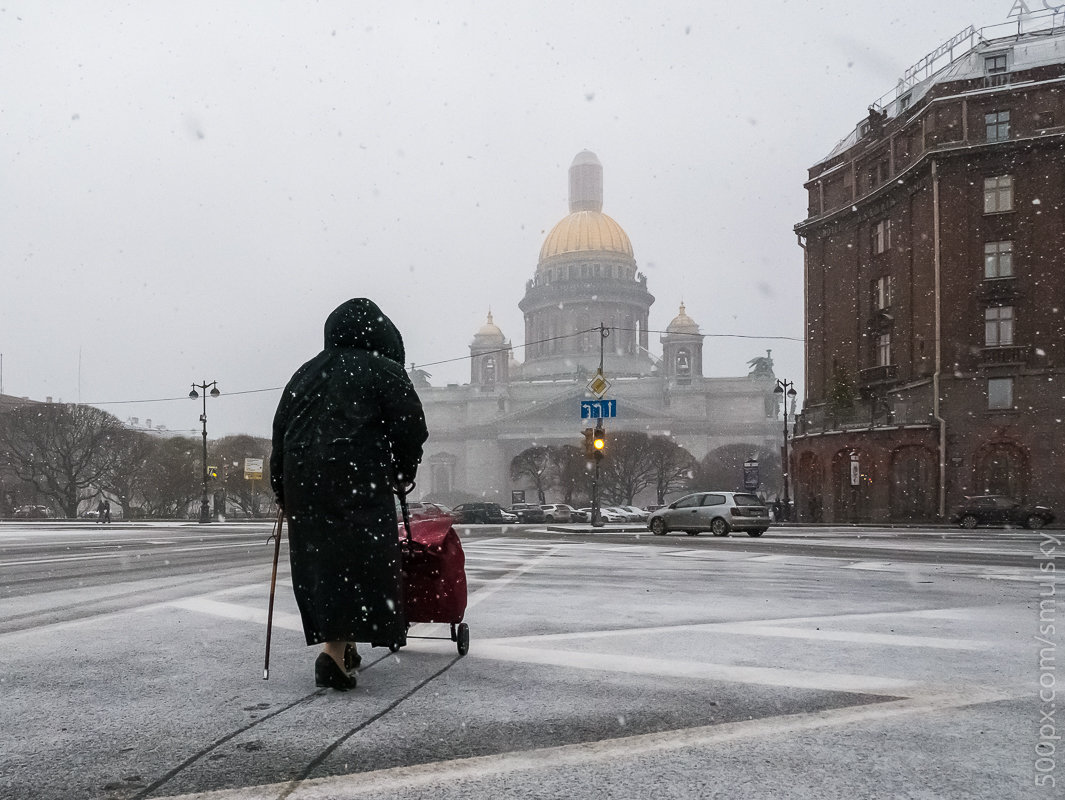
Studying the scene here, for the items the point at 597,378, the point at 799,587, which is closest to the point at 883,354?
the point at 597,378

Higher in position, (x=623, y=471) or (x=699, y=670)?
(x=699, y=670)

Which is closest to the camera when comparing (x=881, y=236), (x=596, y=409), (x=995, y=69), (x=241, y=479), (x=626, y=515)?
(x=596, y=409)

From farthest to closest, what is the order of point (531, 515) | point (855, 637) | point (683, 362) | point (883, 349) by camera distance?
point (683, 362), point (531, 515), point (883, 349), point (855, 637)

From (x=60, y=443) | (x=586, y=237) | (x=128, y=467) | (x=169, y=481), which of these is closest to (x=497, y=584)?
(x=60, y=443)

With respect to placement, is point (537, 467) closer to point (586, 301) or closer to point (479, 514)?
point (479, 514)

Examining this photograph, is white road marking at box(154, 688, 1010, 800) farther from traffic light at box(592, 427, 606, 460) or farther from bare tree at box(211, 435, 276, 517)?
bare tree at box(211, 435, 276, 517)

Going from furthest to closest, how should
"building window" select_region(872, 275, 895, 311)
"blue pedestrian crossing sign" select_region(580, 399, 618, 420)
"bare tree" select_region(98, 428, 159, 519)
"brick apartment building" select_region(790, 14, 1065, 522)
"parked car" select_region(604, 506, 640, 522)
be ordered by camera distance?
"bare tree" select_region(98, 428, 159, 519) < "parked car" select_region(604, 506, 640, 522) < "building window" select_region(872, 275, 895, 311) < "brick apartment building" select_region(790, 14, 1065, 522) < "blue pedestrian crossing sign" select_region(580, 399, 618, 420)

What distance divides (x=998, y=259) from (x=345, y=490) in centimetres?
4042

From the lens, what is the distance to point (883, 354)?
4403cm

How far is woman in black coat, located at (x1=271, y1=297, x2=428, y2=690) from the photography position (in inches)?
160

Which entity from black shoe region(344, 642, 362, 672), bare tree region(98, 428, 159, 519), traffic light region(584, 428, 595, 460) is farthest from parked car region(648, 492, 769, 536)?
bare tree region(98, 428, 159, 519)

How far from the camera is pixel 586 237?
11175cm

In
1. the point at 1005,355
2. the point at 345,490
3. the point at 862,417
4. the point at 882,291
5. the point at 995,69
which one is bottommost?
the point at 345,490

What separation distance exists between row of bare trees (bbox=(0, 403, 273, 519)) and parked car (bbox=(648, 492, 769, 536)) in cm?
3777
